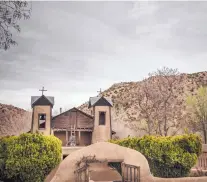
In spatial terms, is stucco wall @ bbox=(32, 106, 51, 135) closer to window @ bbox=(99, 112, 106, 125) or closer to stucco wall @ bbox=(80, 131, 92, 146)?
stucco wall @ bbox=(80, 131, 92, 146)

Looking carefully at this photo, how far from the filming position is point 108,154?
17891mm

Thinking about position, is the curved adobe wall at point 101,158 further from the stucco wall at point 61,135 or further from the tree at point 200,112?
the tree at point 200,112

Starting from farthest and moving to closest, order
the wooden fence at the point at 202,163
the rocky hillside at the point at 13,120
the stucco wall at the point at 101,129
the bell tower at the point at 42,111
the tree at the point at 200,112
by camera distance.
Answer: the rocky hillside at the point at 13,120
the tree at the point at 200,112
the stucco wall at the point at 101,129
the bell tower at the point at 42,111
the wooden fence at the point at 202,163

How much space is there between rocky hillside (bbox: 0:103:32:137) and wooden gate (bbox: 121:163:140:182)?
7870 centimetres

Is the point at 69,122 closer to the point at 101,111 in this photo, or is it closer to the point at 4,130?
the point at 101,111

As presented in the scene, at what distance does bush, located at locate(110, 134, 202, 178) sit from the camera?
20281 millimetres

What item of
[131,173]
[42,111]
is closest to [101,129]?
[42,111]

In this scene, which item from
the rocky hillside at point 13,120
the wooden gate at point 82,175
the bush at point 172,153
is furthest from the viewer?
the rocky hillside at point 13,120

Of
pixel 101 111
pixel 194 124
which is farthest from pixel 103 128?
pixel 194 124

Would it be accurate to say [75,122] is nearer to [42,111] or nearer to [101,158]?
[42,111]

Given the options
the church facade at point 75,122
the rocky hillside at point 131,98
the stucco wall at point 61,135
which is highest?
the rocky hillside at point 131,98

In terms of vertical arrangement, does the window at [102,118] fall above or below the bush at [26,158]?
above

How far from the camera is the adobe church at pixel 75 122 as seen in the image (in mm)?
41562

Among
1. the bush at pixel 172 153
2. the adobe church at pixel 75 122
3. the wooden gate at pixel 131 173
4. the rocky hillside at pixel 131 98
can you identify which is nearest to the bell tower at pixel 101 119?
the adobe church at pixel 75 122
